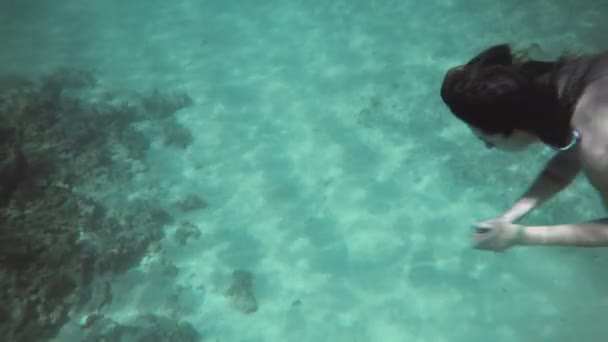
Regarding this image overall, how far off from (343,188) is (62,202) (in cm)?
602

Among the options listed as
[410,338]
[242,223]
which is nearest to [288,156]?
[242,223]

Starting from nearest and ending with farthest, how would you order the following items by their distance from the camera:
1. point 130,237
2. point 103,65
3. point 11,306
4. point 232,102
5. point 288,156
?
point 11,306, point 130,237, point 288,156, point 232,102, point 103,65

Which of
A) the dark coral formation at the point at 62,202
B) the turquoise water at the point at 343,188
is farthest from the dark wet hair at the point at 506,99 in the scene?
the dark coral formation at the point at 62,202

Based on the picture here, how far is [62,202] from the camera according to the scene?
8.51m

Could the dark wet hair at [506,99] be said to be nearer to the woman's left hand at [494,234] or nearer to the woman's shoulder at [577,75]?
the woman's shoulder at [577,75]

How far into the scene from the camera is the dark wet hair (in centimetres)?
195

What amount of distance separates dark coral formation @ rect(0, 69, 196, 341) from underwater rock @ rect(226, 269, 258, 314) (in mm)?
2153

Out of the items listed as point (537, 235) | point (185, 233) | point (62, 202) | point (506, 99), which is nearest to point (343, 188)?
point (185, 233)

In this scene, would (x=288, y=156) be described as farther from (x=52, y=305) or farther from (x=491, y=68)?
(x=491, y=68)

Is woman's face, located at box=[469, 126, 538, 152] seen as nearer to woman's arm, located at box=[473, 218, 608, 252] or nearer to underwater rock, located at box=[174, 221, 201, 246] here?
woman's arm, located at box=[473, 218, 608, 252]

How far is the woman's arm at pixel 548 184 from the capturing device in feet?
→ 7.39

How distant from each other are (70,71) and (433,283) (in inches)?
544

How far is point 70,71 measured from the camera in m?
14.9

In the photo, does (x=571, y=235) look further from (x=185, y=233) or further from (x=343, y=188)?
(x=185, y=233)
